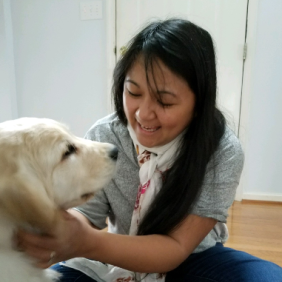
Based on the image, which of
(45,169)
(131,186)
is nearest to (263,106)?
(131,186)

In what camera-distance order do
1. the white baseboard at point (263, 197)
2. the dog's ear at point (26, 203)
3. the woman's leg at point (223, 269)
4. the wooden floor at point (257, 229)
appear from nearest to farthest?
the dog's ear at point (26, 203) → the woman's leg at point (223, 269) → the wooden floor at point (257, 229) → the white baseboard at point (263, 197)

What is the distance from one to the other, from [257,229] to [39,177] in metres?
1.41

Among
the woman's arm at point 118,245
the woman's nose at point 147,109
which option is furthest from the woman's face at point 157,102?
the woman's arm at point 118,245

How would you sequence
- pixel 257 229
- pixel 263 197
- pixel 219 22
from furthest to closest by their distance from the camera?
pixel 263 197
pixel 219 22
pixel 257 229

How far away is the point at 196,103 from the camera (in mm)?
815

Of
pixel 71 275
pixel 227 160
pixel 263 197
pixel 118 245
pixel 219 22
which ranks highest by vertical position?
pixel 219 22

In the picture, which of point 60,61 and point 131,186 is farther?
point 60,61

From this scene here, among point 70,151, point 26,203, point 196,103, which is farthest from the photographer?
point 196,103

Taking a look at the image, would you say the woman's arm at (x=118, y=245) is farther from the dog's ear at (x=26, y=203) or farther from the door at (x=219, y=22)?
the door at (x=219, y=22)

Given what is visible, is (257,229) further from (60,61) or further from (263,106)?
(60,61)

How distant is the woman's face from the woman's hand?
0.96ft

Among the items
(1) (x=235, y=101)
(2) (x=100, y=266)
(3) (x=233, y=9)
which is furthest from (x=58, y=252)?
(3) (x=233, y=9)

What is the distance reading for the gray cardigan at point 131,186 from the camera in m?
0.84

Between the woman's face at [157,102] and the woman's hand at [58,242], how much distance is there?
0.29 m
